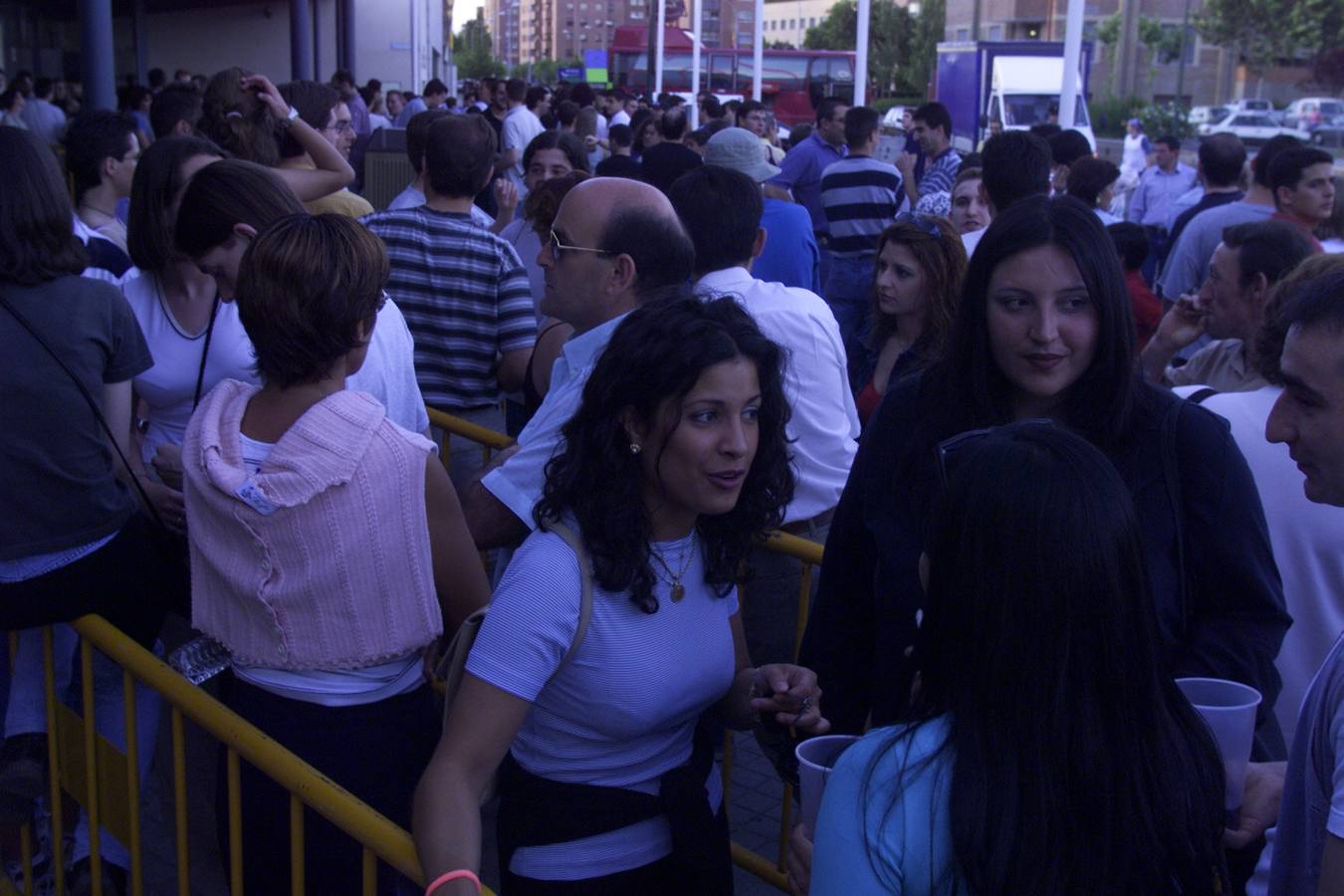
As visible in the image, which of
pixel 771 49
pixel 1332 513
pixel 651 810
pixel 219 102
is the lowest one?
pixel 651 810

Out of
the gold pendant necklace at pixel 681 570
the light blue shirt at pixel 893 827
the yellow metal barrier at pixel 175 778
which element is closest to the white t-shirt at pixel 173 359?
the yellow metal barrier at pixel 175 778

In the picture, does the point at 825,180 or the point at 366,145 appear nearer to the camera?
the point at 825,180

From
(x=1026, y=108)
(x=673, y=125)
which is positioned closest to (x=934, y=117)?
(x=673, y=125)

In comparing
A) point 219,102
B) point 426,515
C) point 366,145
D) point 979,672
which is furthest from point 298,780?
point 366,145

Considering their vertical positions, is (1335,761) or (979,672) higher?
(979,672)

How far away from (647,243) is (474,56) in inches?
4072

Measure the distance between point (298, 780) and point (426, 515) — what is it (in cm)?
54

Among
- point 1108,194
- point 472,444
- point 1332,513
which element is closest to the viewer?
point 1332,513

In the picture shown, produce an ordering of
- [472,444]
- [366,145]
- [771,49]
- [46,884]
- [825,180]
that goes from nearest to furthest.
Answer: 1. [46,884]
2. [472,444]
3. [825,180]
4. [366,145]
5. [771,49]

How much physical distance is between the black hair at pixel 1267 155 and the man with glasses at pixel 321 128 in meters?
4.72

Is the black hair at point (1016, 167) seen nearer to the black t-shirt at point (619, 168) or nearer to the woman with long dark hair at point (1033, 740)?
the black t-shirt at point (619, 168)

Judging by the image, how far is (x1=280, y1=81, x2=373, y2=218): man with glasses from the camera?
18.3 feet

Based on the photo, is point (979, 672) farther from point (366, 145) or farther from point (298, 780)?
point (366, 145)

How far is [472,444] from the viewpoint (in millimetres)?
4523
